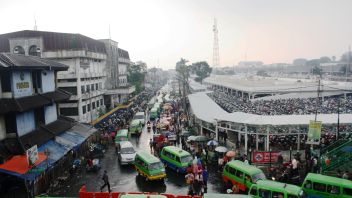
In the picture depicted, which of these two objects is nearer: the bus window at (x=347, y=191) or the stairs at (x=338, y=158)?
the bus window at (x=347, y=191)

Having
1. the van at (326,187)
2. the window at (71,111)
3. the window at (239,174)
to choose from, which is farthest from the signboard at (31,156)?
the window at (71,111)

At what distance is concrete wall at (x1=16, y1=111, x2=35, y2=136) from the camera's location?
23.0 m

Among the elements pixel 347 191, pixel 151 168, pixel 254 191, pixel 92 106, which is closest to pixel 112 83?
pixel 92 106

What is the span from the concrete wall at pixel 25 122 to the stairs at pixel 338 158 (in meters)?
21.7

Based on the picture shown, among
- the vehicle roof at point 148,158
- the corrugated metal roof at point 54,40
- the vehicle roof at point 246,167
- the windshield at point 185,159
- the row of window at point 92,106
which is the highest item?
the corrugated metal roof at point 54,40

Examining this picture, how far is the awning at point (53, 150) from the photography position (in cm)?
2307

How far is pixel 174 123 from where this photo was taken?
4597cm

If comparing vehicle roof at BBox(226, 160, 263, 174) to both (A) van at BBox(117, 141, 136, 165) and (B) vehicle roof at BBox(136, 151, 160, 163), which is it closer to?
(B) vehicle roof at BBox(136, 151, 160, 163)

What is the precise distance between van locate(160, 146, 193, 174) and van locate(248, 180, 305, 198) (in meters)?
7.76

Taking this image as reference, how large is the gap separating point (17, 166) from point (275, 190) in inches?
602

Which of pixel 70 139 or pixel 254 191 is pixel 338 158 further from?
pixel 70 139

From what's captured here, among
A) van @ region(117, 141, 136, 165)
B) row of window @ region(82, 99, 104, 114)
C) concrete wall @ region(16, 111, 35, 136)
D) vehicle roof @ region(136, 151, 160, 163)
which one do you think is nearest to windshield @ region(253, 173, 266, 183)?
vehicle roof @ region(136, 151, 160, 163)

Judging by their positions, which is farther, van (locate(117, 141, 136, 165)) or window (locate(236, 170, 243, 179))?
van (locate(117, 141, 136, 165))

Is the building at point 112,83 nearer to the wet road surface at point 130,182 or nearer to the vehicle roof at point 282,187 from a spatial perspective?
the wet road surface at point 130,182
